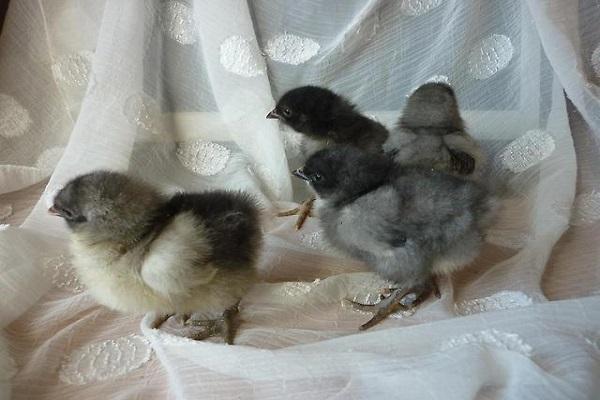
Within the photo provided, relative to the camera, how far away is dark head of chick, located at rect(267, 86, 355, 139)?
4.04ft

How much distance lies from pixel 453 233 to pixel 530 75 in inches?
22.4

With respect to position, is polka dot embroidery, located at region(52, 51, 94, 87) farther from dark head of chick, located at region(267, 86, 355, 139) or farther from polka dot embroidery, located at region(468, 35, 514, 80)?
polka dot embroidery, located at region(468, 35, 514, 80)

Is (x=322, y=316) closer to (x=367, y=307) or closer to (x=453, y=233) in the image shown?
(x=367, y=307)

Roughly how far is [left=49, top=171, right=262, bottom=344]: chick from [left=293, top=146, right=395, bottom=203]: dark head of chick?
0.51 ft

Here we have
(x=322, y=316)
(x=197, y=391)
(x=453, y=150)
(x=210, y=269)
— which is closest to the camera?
(x=197, y=391)

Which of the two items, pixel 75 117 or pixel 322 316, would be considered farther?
pixel 75 117

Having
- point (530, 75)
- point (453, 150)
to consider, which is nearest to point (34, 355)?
point (453, 150)

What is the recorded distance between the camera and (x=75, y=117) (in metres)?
1.38

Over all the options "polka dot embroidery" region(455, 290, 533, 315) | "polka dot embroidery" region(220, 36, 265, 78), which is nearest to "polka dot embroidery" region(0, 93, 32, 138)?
"polka dot embroidery" region(220, 36, 265, 78)

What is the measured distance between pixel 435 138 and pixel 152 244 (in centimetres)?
61

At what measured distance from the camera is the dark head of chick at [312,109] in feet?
4.04

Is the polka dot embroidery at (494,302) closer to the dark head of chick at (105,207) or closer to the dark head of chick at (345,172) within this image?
the dark head of chick at (345,172)

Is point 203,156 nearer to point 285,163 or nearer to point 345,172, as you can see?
point 285,163

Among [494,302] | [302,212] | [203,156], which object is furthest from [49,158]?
[494,302]
